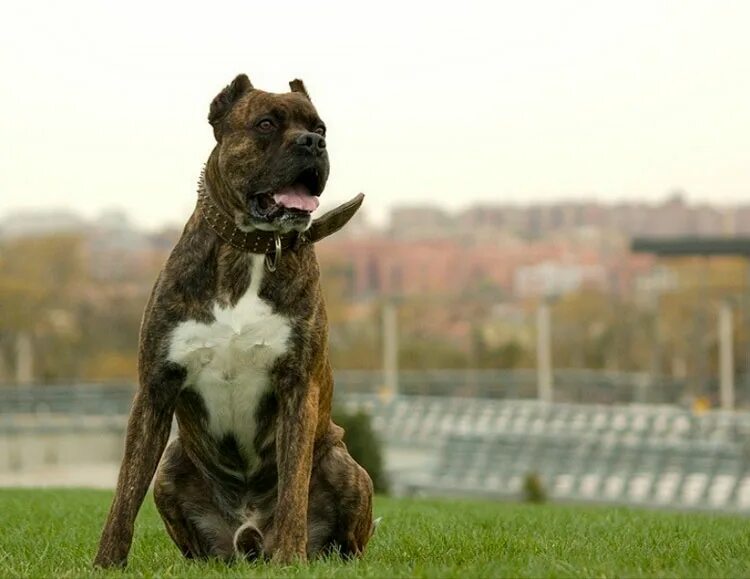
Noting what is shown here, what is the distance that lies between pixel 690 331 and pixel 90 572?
52.1m

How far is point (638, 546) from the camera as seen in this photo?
19.7ft

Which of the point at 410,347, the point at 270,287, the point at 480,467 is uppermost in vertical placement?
the point at 270,287

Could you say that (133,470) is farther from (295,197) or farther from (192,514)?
(295,197)

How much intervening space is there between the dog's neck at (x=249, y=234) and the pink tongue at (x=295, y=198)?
0.13m

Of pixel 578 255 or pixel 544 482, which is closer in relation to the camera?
pixel 544 482

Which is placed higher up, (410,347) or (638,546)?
(638,546)

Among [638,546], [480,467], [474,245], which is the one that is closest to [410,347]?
[474,245]

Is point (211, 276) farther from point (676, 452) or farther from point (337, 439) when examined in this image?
point (676, 452)

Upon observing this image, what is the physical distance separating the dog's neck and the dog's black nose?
12.8 inches

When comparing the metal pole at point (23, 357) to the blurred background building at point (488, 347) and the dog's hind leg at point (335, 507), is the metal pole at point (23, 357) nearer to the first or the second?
the blurred background building at point (488, 347)

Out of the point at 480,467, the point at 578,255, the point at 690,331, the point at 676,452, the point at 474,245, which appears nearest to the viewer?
the point at 676,452

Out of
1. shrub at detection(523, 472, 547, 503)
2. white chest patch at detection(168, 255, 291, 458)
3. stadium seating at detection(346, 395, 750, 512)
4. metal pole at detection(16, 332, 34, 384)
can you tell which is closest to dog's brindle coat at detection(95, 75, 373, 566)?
white chest patch at detection(168, 255, 291, 458)

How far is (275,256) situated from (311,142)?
17.2 inches

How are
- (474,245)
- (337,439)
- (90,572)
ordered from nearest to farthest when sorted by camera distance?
(90,572), (337,439), (474,245)
